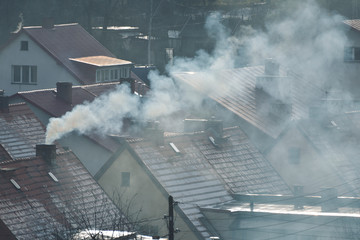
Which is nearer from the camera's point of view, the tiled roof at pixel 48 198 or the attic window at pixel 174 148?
the tiled roof at pixel 48 198

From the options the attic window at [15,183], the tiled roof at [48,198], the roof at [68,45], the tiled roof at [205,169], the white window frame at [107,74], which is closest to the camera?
the tiled roof at [48,198]

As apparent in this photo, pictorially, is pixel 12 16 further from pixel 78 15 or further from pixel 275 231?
pixel 275 231

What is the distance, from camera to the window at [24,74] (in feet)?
226

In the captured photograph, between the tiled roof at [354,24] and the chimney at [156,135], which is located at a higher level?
the tiled roof at [354,24]

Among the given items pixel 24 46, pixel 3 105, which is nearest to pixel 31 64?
pixel 24 46

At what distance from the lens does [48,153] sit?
39344 millimetres

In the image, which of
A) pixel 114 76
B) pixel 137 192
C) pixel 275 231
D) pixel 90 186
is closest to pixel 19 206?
pixel 90 186

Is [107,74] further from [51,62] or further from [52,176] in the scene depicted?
[52,176]

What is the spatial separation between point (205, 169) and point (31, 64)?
87.8 ft

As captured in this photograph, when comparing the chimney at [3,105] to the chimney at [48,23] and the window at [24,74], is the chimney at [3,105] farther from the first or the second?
the chimney at [48,23]

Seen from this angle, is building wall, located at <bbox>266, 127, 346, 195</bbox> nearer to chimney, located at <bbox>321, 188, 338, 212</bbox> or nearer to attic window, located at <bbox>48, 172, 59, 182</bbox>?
A: chimney, located at <bbox>321, 188, 338, 212</bbox>

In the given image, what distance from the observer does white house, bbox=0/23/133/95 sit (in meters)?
66.9

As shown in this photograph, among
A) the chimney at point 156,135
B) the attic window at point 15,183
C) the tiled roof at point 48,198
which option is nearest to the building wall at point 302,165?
the chimney at point 156,135

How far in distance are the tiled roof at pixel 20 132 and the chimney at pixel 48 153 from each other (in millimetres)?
4656
